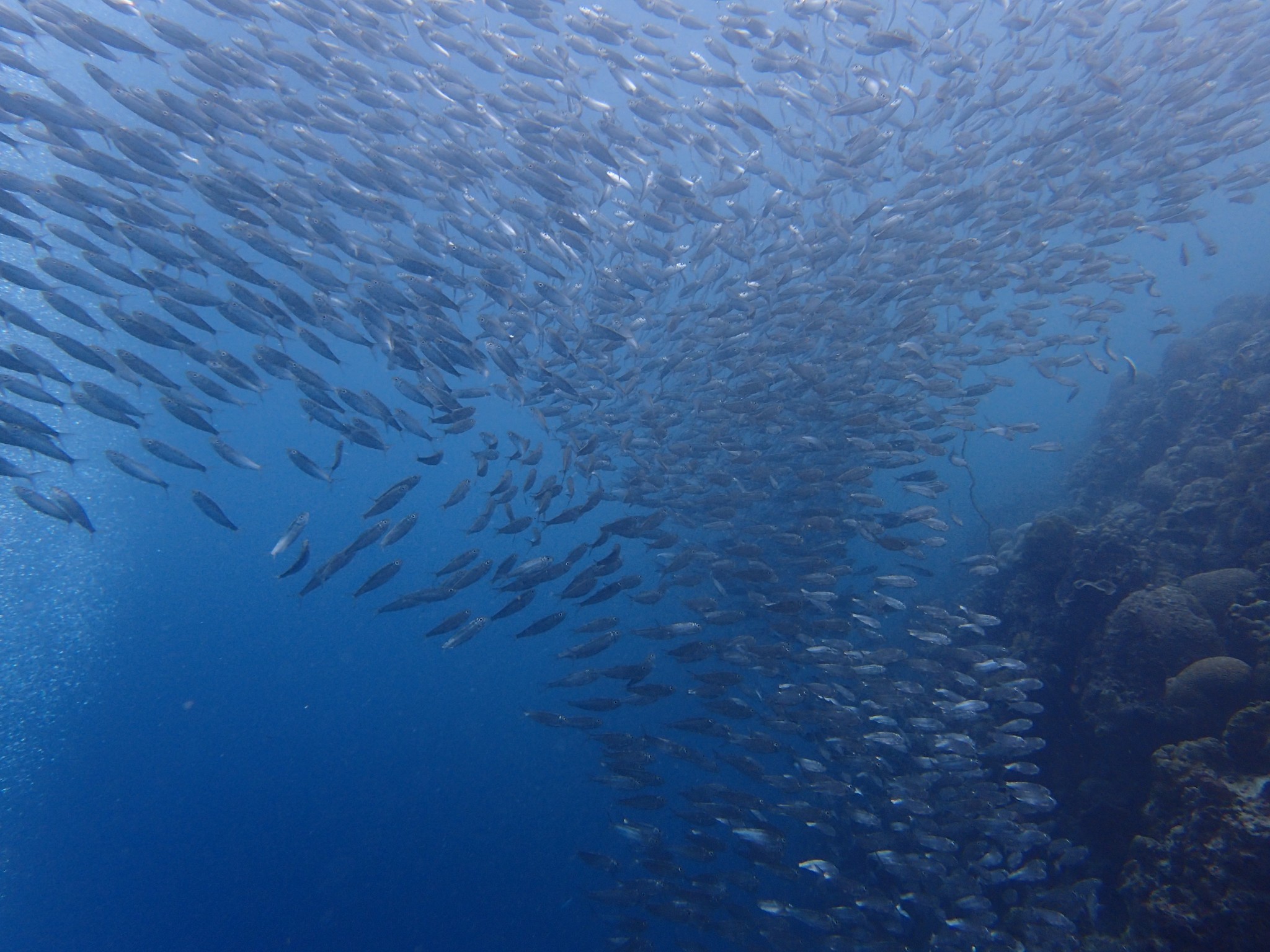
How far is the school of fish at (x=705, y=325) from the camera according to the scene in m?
6.21

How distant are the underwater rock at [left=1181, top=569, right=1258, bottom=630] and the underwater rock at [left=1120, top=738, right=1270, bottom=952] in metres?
1.74

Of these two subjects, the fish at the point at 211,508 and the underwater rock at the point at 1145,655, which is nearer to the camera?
the underwater rock at the point at 1145,655

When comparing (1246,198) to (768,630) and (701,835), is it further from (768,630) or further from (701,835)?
(701,835)

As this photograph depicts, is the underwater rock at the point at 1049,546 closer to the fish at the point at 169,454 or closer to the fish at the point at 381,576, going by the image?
the fish at the point at 381,576

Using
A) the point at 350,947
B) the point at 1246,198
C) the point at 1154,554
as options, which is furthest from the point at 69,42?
the point at 1246,198

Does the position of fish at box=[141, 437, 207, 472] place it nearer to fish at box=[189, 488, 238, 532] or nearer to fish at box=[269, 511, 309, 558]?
fish at box=[189, 488, 238, 532]

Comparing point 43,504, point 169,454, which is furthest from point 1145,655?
point 43,504

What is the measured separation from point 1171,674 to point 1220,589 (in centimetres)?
125

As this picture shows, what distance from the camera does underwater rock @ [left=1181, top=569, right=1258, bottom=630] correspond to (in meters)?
6.16

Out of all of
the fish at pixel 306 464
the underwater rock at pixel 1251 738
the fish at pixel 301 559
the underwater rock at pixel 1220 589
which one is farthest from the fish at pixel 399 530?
the underwater rock at pixel 1220 589

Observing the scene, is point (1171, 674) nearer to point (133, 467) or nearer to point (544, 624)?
point (544, 624)

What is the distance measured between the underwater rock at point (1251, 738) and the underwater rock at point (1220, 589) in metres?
1.51

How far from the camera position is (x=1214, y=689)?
5.45 meters

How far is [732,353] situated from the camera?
8.45 m
